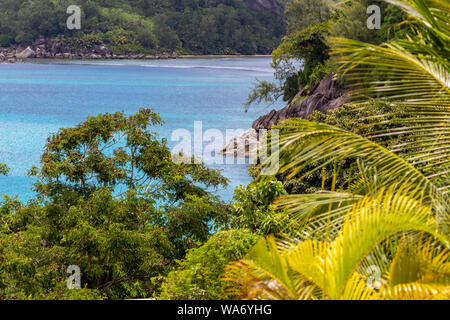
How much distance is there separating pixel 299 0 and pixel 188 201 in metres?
22.7

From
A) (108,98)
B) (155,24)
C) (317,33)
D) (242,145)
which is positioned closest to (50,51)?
(155,24)

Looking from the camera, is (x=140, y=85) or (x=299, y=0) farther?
(x=140, y=85)

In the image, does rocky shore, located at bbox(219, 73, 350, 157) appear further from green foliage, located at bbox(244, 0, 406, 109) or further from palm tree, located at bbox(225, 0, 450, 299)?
A: palm tree, located at bbox(225, 0, 450, 299)

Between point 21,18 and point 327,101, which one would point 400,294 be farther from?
point 21,18

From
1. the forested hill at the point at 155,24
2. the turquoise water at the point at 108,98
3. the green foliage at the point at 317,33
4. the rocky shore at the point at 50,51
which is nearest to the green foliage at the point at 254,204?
the green foliage at the point at 317,33

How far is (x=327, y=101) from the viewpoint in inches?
837

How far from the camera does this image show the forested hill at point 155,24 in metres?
75.6

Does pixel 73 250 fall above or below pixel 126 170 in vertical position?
below

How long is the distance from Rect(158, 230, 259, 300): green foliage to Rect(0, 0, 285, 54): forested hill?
75.2 meters

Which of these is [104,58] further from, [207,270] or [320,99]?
[207,270]

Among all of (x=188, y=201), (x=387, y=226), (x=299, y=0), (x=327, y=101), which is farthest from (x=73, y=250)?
(x=299, y=0)

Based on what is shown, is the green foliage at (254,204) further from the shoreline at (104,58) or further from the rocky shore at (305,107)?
the shoreline at (104,58)

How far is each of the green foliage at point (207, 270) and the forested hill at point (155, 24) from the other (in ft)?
247

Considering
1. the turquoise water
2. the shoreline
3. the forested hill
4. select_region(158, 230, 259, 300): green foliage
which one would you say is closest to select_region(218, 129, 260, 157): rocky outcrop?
the turquoise water
